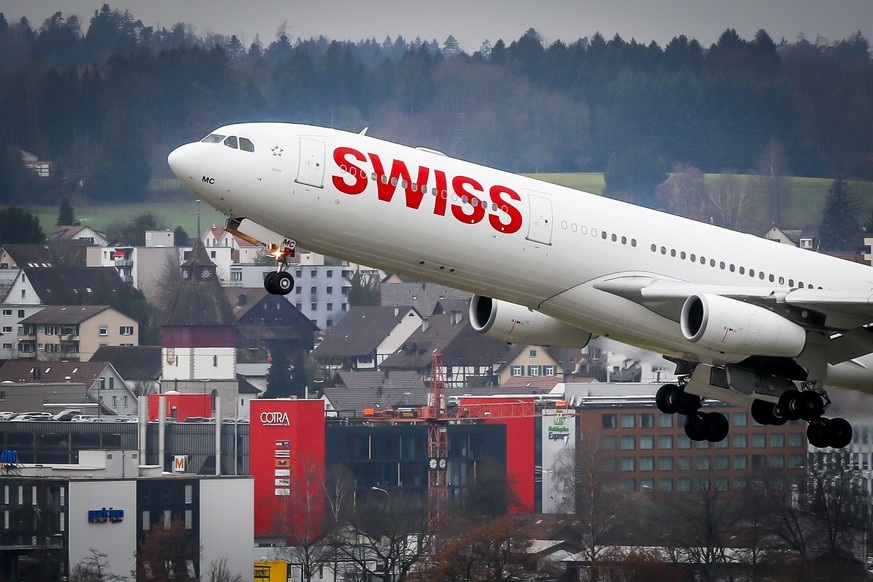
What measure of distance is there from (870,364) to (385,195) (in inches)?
492

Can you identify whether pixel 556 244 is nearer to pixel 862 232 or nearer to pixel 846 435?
pixel 846 435

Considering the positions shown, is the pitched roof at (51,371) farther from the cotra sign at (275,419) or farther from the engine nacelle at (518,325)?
the engine nacelle at (518,325)

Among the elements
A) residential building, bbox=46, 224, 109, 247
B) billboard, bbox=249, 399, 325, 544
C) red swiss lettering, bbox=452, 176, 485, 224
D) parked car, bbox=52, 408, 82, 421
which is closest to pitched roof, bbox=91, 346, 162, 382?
parked car, bbox=52, 408, 82, 421

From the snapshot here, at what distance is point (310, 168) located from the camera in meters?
30.4

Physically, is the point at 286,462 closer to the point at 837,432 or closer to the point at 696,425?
the point at 696,425

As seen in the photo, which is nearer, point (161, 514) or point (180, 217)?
point (161, 514)

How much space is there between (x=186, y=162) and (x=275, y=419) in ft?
203

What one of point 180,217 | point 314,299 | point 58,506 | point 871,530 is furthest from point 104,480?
point 180,217

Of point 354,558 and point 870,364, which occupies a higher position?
point 870,364

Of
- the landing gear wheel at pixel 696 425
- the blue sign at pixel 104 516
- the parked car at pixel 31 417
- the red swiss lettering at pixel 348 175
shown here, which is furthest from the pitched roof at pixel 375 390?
the red swiss lettering at pixel 348 175

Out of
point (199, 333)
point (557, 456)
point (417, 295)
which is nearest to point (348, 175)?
point (557, 456)

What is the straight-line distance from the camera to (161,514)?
72.2 metres

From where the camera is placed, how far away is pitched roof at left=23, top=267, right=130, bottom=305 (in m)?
141

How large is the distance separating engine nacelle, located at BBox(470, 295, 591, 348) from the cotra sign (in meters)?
55.6
